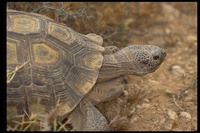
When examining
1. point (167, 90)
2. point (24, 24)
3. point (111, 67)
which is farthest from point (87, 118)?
point (167, 90)

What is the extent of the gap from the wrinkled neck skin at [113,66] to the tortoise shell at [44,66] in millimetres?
166

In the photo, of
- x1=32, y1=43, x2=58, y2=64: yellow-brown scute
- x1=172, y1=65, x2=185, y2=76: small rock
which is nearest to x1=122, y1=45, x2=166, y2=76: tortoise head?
x1=32, y1=43, x2=58, y2=64: yellow-brown scute

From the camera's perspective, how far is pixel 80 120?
4168 millimetres

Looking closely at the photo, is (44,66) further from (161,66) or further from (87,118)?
(161,66)

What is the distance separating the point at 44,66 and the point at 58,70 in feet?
0.45

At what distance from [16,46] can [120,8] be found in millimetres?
2846

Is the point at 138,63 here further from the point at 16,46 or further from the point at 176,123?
the point at 16,46

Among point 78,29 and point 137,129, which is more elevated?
point 78,29

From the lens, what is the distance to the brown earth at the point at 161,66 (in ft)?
15.3

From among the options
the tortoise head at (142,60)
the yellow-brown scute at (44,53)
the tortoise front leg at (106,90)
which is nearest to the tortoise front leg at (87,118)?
the tortoise front leg at (106,90)

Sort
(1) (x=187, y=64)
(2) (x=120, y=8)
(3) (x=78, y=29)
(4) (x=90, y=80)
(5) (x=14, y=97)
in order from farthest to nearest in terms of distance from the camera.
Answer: (2) (x=120, y=8)
(1) (x=187, y=64)
(3) (x=78, y=29)
(4) (x=90, y=80)
(5) (x=14, y=97)

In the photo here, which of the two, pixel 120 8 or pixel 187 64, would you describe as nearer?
pixel 187 64

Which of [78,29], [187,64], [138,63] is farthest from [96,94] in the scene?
[187,64]

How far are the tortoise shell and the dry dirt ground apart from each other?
51 cm
